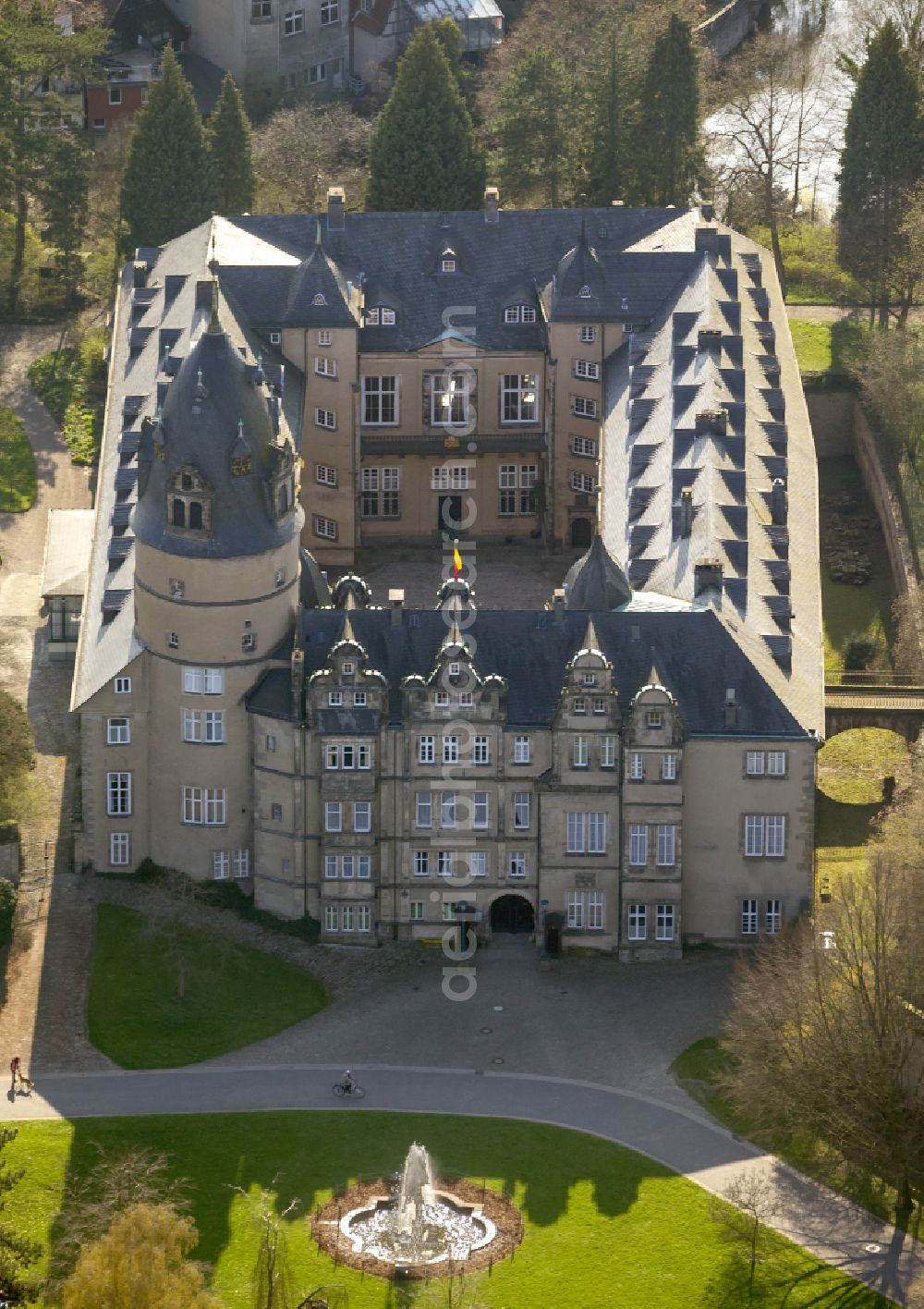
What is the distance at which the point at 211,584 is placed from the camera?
17412 cm

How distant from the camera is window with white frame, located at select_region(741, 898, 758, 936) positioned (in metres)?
176

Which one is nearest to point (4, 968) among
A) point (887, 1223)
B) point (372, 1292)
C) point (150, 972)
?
point (150, 972)

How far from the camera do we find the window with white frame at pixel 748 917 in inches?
6924

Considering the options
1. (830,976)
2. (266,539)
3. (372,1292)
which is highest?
(266,539)

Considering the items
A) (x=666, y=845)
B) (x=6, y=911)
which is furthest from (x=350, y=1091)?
(x=6, y=911)

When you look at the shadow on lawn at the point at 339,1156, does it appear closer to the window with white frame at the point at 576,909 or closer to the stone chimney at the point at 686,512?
the window with white frame at the point at 576,909

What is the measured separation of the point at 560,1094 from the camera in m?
165

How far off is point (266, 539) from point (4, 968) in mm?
23999

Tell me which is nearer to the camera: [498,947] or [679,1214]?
[679,1214]

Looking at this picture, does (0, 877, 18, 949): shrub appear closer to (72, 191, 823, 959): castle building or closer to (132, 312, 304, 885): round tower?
(72, 191, 823, 959): castle building

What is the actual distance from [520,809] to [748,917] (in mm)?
12419

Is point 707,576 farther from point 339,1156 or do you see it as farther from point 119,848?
point 339,1156

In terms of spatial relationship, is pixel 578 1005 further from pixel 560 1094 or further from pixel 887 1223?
pixel 887 1223

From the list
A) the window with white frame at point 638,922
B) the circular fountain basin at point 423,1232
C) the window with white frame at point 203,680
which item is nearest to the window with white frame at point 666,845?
the window with white frame at point 638,922
